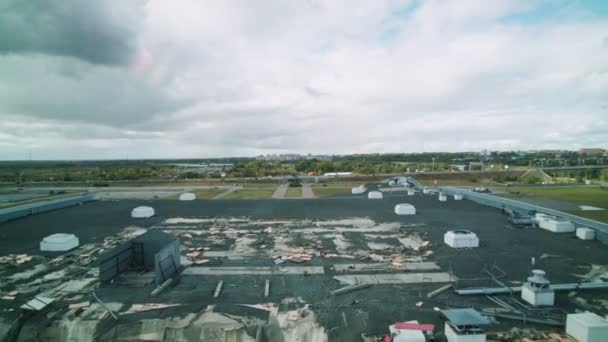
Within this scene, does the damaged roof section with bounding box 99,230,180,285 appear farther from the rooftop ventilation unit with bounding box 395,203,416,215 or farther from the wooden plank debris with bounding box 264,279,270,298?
the rooftop ventilation unit with bounding box 395,203,416,215

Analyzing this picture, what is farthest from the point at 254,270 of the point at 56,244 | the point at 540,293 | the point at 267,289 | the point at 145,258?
the point at 56,244

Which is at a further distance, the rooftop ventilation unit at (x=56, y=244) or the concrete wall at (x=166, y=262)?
the rooftop ventilation unit at (x=56, y=244)

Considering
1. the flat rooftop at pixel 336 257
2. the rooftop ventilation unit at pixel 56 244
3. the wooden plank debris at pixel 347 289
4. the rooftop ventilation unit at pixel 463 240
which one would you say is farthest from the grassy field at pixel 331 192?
the wooden plank debris at pixel 347 289

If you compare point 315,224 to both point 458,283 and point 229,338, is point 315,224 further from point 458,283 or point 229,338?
point 229,338

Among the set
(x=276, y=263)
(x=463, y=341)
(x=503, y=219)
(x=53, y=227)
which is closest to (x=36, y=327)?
(x=276, y=263)

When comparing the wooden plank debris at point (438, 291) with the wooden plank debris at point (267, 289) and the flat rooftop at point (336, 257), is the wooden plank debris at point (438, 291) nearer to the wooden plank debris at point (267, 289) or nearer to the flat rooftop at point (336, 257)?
the flat rooftop at point (336, 257)

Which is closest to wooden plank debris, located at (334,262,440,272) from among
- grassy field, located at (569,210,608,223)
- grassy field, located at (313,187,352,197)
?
grassy field, located at (569,210,608,223)
